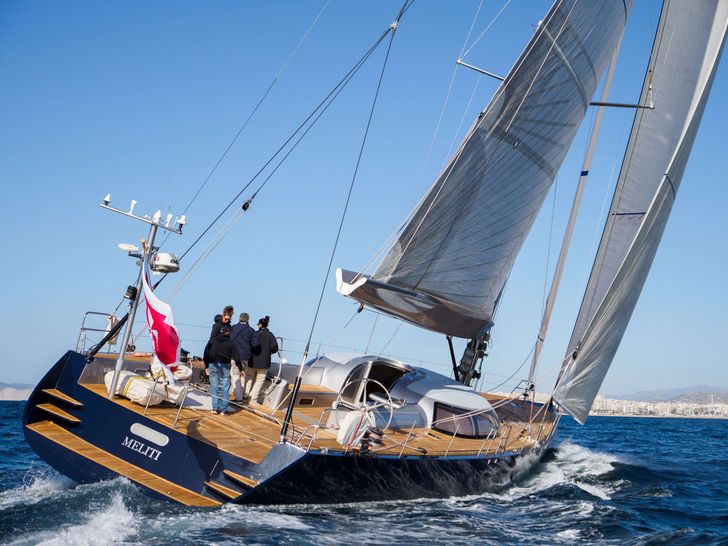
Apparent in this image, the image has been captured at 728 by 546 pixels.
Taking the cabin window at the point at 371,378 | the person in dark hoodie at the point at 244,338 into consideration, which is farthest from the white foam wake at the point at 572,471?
the person in dark hoodie at the point at 244,338

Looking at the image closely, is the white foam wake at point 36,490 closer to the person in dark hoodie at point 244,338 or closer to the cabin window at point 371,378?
the person in dark hoodie at point 244,338

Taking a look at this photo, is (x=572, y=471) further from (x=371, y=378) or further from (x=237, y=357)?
(x=237, y=357)

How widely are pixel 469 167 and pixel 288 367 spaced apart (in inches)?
205

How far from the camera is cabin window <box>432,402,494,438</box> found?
42.2 ft

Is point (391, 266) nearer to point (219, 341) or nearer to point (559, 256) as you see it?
point (219, 341)

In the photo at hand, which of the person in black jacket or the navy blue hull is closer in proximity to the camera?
the navy blue hull

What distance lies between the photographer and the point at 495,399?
2041 centimetres

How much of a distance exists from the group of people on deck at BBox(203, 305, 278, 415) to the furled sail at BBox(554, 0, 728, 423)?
21.6ft

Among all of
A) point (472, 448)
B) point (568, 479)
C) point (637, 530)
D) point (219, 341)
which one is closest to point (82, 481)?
point (219, 341)

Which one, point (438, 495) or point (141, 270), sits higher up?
point (141, 270)

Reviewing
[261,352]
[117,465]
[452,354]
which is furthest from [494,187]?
[117,465]

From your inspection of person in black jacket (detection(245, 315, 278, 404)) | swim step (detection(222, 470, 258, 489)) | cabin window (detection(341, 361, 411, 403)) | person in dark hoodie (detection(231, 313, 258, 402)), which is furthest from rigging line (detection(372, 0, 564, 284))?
swim step (detection(222, 470, 258, 489))

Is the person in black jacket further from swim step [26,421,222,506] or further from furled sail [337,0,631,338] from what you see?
swim step [26,421,222,506]

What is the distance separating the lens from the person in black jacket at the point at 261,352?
12023mm
